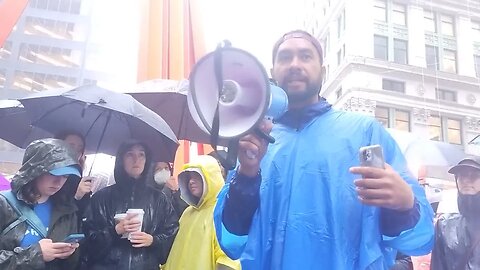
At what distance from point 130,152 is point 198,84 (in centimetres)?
169

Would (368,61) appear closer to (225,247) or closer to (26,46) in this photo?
(26,46)

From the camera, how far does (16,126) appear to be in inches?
140

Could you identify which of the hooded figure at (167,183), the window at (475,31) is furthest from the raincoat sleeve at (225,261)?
the window at (475,31)

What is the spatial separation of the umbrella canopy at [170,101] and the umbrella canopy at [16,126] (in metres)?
0.84

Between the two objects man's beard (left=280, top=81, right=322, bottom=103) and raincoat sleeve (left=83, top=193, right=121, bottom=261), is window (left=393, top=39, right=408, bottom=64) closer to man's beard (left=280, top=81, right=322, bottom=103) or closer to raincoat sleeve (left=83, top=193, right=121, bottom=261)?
raincoat sleeve (left=83, top=193, right=121, bottom=261)

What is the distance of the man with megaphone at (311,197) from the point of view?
1.33m

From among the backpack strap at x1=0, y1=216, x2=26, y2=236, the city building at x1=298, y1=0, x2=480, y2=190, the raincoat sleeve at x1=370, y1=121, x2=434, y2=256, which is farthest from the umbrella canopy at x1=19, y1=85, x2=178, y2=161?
the city building at x1=298, y1=0, x2=480, y2=190

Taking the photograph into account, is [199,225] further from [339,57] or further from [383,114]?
[339,57]

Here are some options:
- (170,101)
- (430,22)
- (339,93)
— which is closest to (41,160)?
(170,101)

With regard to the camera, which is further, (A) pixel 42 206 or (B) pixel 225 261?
(B) pixel 225 261

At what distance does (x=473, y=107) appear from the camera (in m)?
25.5

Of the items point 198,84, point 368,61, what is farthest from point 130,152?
point 368,61

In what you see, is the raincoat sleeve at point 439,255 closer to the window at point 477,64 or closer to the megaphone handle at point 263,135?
the megaphone handle at point 263,135

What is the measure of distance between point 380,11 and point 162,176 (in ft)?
83.5
